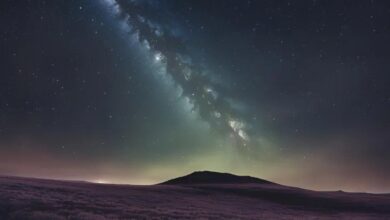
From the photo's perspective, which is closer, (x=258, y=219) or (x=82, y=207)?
(x=82, y=207)

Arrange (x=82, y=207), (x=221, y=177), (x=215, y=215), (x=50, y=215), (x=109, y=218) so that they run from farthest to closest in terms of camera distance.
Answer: (x=221, y=177)
(x=215, y=215)
(x=82, y=207)
(x=109, y=218)
(x=50, y=215)

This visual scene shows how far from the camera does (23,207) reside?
21000 millimetres

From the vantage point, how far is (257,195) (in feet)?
170

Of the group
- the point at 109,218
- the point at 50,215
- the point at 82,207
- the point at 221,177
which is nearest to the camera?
the point at 50,215

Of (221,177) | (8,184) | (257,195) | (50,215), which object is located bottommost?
(50,215)

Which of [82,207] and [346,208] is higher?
[346,208]

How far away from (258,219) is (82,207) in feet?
38.9

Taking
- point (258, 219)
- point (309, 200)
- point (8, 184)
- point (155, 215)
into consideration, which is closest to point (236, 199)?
point (309, 200)

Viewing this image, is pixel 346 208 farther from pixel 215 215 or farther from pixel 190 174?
pixel 190 174

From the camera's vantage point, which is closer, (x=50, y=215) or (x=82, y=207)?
(x=50, y=215)

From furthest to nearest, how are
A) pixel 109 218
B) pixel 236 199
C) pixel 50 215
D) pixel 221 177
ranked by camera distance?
1. pixel 221 177
2. pixel 236 199
3. pixel 109 218
4. pixel 50 215

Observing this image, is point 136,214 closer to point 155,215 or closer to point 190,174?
point 155,215

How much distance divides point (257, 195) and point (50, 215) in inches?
1404

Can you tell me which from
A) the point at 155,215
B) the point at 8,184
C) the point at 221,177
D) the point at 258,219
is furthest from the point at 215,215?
the point at 221,177
